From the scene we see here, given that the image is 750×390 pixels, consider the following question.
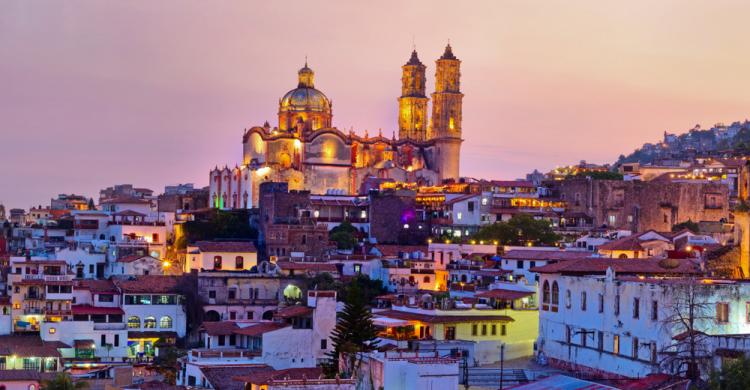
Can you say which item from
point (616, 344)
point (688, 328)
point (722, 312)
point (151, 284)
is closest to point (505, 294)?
point (616, 344)

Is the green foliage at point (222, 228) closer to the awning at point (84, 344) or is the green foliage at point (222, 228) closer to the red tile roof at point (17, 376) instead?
the awning at point (84, 344)

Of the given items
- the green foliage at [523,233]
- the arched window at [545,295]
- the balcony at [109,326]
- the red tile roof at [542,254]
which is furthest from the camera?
the green foliage at [523,233]

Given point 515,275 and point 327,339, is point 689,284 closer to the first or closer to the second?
point 327,339

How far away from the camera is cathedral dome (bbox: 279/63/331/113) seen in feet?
330

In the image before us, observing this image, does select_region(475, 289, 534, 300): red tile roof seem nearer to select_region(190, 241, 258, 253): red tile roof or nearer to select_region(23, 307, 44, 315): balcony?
select_region(190, 241, 258, 253): red tile roof

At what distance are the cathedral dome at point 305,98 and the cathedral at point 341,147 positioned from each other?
2.7 inches

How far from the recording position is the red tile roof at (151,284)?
59.1 m

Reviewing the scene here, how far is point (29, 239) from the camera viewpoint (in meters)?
81.4

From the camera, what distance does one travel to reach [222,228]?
7694cm

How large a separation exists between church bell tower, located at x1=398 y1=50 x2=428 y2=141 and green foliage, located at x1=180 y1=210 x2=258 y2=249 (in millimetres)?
34243

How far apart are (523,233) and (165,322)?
2001 cm

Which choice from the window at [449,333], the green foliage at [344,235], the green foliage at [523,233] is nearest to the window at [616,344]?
the window at [449,333]

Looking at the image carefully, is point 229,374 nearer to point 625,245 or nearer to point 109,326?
point 109,326

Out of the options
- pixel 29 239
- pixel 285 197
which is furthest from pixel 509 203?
pixel 29 239
